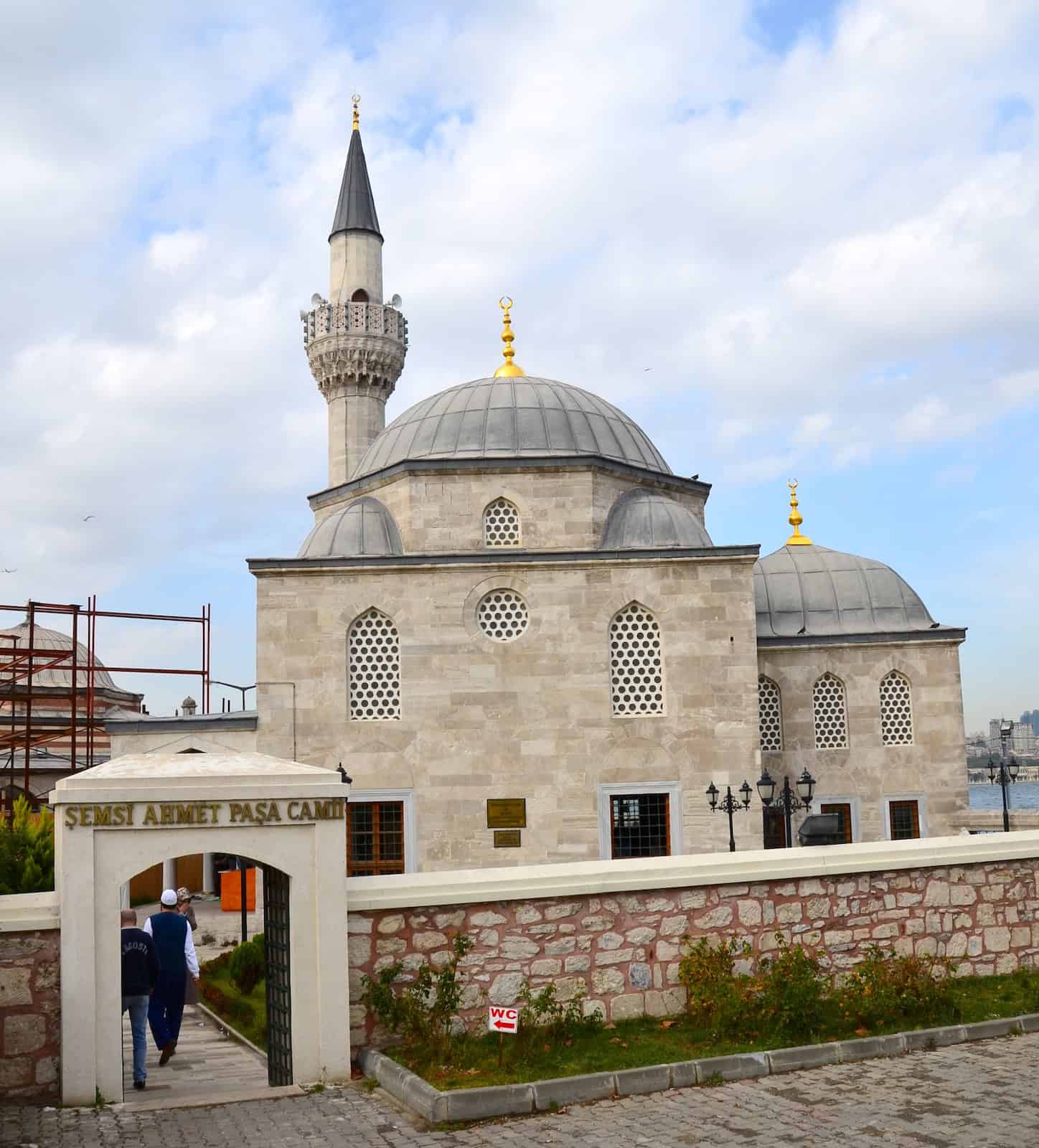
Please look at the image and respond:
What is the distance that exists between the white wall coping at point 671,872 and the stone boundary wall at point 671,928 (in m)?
0.04

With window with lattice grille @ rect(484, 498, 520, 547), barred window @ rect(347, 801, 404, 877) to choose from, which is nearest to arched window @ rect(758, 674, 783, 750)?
window with lattice grille @ rect(484, 498, 520, 547)

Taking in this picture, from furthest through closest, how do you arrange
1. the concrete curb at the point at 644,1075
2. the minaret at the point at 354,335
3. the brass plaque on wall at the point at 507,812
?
1. the minaret at the point at 354,335
2. the brass plaque on wall at the point at 507,812
3. the concrete curb at the point at 644,1075

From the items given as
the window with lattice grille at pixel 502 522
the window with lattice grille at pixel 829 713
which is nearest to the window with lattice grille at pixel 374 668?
the window with lattice grille at pixel 502 522

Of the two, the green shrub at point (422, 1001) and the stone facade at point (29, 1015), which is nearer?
the stone facade at point (29, 1015)

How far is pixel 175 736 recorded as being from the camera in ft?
62.7

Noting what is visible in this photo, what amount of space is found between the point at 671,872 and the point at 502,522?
12.0 meters

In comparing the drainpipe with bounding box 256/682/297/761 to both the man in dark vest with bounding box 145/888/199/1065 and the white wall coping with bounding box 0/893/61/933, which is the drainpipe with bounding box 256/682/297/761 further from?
the white wall coping with bounding box 0/893/61/933

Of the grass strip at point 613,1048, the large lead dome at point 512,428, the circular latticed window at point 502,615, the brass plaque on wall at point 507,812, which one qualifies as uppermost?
the large lead dome at point 512,428

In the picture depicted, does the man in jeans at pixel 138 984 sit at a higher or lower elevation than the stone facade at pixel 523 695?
lower

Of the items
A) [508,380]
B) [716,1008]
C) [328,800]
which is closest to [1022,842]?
A: [716,1008]

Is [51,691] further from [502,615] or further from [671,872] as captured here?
[671,872]

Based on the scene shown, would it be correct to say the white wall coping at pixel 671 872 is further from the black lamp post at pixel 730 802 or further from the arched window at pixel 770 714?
the arched window at pixel 770 714

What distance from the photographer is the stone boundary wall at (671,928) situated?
25.0 feet

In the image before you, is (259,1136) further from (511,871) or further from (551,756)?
(551,756)
